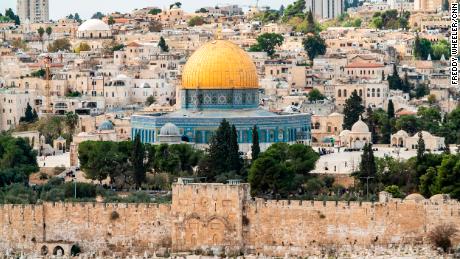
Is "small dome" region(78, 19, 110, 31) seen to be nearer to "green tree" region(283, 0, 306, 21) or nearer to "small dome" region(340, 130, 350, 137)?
"green tree" region(283, 0, 306, 21)

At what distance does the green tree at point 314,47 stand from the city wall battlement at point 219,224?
57.3 m

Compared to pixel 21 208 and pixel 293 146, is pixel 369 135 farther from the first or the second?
pixel 21 208

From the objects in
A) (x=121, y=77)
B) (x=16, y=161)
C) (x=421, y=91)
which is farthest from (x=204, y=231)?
(x=421, y=91)

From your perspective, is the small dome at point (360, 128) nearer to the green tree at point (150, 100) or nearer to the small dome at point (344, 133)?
the small dome at point (344, 133)

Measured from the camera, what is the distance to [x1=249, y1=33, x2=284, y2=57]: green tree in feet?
360

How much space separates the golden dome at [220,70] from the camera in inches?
2982

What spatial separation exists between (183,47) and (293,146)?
48964 mm

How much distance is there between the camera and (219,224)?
170 feet

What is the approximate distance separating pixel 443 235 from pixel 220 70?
2738 centimetres

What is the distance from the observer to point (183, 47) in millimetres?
114812

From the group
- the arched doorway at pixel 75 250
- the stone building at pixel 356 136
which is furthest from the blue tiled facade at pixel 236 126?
the arched doorway at pixel 75 250

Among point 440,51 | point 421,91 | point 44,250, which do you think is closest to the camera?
point 44,250

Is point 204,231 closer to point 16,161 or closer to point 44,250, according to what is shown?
point 44,250

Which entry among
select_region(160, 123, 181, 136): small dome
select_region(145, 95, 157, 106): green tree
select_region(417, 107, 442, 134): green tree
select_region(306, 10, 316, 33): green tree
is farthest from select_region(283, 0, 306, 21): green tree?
select_region(160, 123, 181, 136): small dome
